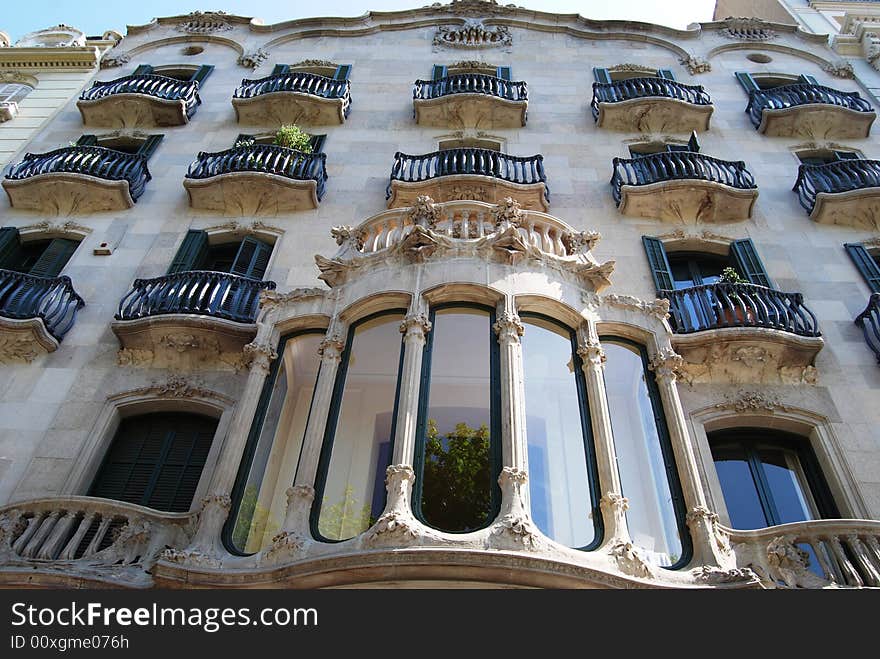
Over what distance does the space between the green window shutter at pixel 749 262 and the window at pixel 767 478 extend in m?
3.25

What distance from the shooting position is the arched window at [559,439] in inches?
308

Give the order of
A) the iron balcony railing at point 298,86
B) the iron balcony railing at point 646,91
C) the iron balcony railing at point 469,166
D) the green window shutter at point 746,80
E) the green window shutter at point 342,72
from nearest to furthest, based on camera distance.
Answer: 1. the iron balcony railing at point 469,166
2. the iron balcony railing at point 646,91
3. the iron balcony railing at point 298,86
4. the green window shutter at point 746,80
5. the green window shutter at point 342,72

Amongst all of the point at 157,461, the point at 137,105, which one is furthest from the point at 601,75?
the point at 157,461

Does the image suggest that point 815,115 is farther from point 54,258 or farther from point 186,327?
point 54,258

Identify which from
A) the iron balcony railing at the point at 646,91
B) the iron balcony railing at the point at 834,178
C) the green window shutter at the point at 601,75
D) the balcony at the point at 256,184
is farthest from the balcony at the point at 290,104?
the iron balcony railing at the point at 834,178

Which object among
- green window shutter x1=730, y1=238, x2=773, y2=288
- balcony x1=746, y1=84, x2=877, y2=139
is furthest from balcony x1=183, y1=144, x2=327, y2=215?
balcony x1=746, y1=84, x2=877, y2=139

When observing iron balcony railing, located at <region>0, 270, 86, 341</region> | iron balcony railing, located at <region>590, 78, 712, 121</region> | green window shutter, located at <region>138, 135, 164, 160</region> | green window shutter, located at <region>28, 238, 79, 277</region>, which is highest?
iron balcony railing, located at <region>590, 78, 712, 121</region>

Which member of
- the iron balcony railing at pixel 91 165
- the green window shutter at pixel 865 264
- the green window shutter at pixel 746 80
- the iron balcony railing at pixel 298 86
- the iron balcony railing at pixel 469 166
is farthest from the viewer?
the green window shutter at pixel 746 80

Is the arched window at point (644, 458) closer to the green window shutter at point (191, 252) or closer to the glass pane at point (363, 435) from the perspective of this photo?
the glass pane at point (363, 435)

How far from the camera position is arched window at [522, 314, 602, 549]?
7.82 metres

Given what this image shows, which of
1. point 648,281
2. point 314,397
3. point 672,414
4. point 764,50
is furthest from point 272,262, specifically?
point 764,50

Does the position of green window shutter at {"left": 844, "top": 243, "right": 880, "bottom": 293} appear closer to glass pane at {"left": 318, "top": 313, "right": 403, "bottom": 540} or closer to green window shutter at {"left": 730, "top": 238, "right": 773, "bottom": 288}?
green window shutter at {"left": 730, "top": 238, "right": 773, "bottom": 288}

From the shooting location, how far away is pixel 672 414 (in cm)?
948

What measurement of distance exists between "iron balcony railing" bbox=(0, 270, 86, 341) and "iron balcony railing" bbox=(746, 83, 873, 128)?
15.2 metres
